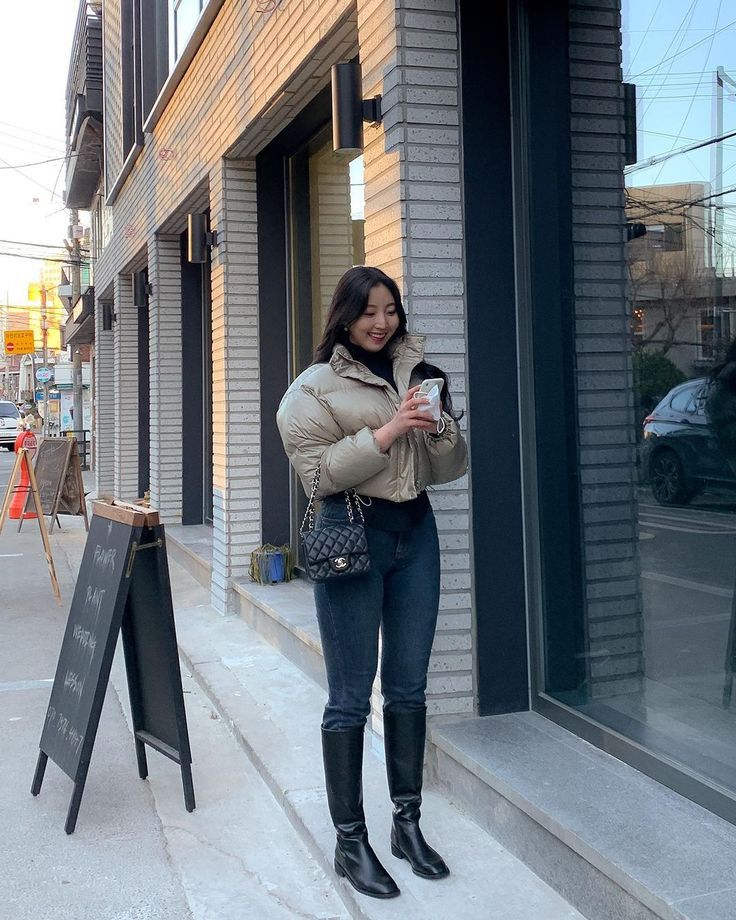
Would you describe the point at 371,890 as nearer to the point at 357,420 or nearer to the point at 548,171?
the point at 357,420

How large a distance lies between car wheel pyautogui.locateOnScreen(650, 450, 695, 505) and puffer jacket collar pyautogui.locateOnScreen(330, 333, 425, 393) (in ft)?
3.05

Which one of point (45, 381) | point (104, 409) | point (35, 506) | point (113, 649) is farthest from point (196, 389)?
point (45, 381)

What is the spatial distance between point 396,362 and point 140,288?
10.1m

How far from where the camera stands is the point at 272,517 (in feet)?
24.1

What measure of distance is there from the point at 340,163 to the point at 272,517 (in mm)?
2584

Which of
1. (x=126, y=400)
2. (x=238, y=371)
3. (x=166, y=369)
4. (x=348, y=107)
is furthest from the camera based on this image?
(x=126, y=400)

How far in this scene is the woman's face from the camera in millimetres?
3021

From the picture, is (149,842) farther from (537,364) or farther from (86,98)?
(86,98)

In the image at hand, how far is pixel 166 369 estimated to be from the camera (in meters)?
10.2

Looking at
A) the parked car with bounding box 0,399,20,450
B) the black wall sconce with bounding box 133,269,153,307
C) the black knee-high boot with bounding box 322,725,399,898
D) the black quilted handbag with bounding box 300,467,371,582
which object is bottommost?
the black knee-high boot with bounding box 322,725,399,898

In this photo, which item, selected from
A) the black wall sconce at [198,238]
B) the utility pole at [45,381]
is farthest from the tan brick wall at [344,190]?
the utility pole at [45,381]

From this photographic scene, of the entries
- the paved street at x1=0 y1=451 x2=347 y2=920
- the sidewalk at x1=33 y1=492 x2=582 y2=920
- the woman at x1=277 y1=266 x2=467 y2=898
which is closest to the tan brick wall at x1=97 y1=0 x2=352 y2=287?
the woman at x1=277 y1=266 x2=467 y2=898

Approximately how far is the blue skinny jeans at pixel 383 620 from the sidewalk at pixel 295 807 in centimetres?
54

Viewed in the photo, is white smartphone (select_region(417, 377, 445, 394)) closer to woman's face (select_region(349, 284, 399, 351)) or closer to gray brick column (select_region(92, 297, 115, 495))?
woman's face (select_region(349, 284, 399, 351))
